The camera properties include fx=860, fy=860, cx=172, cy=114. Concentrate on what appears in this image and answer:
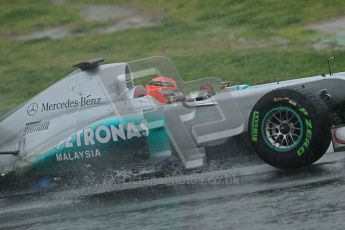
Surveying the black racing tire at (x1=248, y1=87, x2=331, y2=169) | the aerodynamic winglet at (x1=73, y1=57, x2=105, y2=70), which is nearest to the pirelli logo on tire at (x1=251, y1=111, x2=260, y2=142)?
the black racing tire at (x1=248, y1=87, x2=331, y2=169)

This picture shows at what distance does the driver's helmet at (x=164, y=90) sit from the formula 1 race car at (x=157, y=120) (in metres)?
0.01

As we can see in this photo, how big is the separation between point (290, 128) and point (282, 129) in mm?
91

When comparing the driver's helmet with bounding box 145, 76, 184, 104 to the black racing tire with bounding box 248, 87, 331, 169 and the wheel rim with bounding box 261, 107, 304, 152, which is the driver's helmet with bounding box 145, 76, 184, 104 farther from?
the wheel rim with bounding box 261, 107, 304, 152

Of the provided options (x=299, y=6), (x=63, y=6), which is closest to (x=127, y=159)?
(x=299, y=6)

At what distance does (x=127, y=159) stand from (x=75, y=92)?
3.73 ft

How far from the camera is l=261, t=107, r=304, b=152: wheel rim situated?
885 cm

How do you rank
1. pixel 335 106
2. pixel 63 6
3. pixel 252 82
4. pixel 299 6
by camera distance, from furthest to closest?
pixel 63 6 → pixel 299 6 → pixel 252 82 → pixel 335 106

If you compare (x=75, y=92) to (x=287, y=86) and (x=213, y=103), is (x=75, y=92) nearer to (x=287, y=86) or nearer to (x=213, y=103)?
(x=213, y=103)

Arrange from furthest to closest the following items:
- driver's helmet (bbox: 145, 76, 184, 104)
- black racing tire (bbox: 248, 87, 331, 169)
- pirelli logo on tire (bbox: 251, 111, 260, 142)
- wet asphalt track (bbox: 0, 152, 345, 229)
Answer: driver's helmet (bbox: 145, 76, 184, 104) → pirelli logo on tire (bbox: 251, 111, 260, 142) → black racing tire (bbox: 248, 87, 331, 169) → wet asphalt track (bbox: 0, 152, 345, 229)

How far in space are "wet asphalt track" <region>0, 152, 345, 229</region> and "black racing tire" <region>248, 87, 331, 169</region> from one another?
0.20m

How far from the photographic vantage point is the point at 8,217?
348 inches

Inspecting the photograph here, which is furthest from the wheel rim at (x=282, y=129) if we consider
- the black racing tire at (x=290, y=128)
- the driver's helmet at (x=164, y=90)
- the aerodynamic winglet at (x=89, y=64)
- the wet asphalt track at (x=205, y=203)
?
the aerodynamic winglet at (x=89, y=64)
